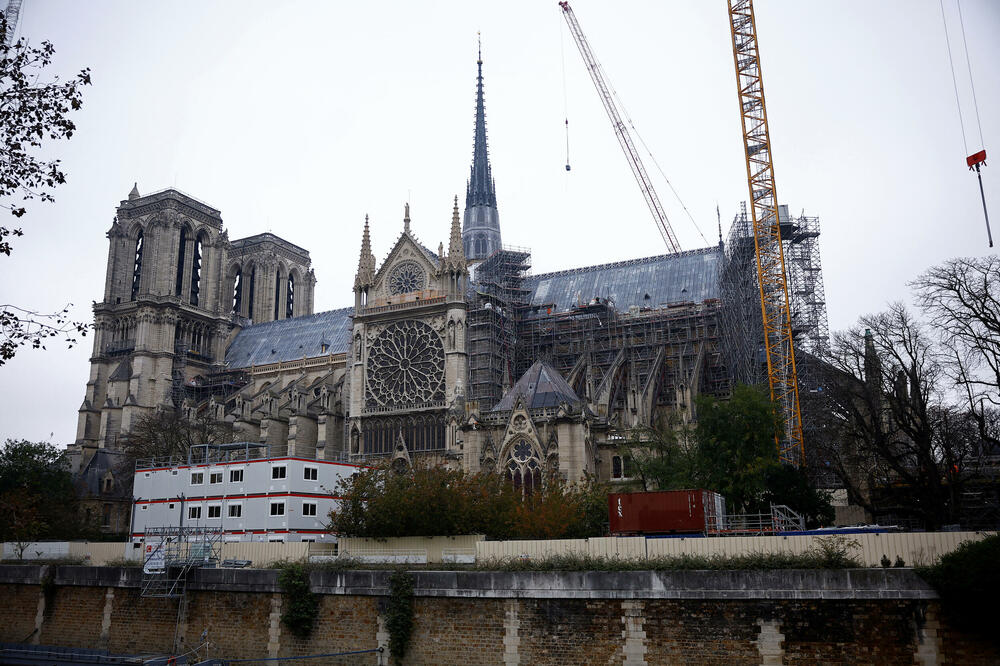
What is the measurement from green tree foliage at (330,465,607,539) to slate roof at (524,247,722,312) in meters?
31.6

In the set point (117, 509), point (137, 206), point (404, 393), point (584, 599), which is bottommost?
point (584, 599)

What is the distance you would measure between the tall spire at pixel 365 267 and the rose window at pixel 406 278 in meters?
1.70

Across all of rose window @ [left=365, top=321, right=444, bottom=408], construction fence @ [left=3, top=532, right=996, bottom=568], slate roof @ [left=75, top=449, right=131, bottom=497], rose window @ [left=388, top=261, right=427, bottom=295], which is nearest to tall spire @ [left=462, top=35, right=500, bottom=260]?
rose window @ [left=388, top=261, right=427, bottom=295]

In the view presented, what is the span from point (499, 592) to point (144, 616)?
15161 mm

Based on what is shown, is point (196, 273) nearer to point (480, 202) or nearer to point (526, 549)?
point (480, 202)

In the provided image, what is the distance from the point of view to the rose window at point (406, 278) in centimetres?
6769

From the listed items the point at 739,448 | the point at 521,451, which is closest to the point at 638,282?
the point at 521,451

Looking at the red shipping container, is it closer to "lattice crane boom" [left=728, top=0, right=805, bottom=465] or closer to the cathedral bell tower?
"lattice crane boom" [left=728, top=0, right=805, bottom=465]

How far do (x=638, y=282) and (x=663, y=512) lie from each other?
1651 inches

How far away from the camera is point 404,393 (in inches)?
2537

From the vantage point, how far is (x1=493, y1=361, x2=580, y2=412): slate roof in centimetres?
5109

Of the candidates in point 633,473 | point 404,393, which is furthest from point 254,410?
point 633,473

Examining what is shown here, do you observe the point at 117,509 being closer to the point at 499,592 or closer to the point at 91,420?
the point at 91,420

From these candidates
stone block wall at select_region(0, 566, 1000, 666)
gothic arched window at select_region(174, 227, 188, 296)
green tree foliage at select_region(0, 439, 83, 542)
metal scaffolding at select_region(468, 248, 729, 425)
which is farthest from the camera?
gothic arched window at select_region(174, 227, 188, 296)
